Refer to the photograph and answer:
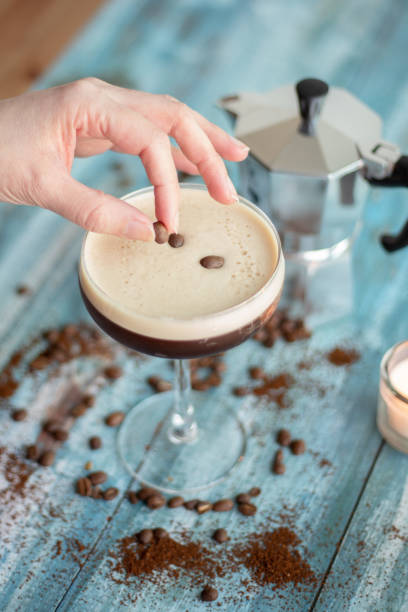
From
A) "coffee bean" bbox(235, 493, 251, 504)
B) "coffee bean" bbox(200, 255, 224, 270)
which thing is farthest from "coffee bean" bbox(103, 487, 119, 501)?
"coffee bean" bbox(200, 255, 224, 270)

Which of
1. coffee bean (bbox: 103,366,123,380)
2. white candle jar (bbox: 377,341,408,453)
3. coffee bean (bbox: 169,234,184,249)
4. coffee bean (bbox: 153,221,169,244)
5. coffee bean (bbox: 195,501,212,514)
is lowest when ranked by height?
coffee bean (bbox: 195,501,212,514)

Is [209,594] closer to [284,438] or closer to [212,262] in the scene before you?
[284,438]

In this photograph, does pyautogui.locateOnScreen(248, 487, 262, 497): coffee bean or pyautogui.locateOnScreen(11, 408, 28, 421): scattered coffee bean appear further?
pyautogui.locateOnScreen(11, 408, 28, 421): scattered coffee bean

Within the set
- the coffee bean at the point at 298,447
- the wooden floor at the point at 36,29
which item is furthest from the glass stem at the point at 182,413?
the wooden floor at the point at 36,29

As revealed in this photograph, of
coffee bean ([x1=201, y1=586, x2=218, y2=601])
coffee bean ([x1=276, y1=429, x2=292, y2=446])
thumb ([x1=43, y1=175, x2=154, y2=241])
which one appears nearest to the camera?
thumb ([x1=43, y1=175, x2=154, y2=241])

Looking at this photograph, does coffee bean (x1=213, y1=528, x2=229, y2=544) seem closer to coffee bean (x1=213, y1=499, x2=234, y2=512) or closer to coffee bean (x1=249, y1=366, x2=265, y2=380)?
coffee bean (x1=213, y1=499, x2=234, y2=512)

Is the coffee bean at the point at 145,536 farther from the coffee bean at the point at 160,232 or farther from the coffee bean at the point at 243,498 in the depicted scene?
the coffee bean at the point at 160,232
